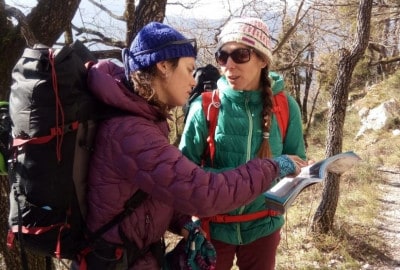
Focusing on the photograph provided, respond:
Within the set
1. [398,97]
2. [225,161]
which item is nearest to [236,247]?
[225,161]

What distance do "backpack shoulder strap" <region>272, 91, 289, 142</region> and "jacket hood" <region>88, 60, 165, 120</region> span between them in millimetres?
850

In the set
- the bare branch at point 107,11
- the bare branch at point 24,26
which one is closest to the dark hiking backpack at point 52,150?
the bare branch at point 24,26

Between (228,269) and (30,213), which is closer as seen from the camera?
(30,213)

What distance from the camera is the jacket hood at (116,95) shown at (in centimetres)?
150

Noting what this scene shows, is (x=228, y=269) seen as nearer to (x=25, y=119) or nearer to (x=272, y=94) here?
(x=272, y=94)

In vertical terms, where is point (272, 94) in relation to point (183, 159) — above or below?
above

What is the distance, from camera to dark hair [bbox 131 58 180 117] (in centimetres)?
157

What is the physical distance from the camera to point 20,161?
1.48m

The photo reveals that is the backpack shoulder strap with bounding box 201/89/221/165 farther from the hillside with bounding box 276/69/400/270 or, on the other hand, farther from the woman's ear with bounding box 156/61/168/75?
the hillside with bounding box 276/69/400/270

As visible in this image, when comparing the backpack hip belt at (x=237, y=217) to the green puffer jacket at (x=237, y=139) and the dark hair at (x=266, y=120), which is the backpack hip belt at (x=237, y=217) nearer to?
the green puffer jacket at (x=237, y=139)

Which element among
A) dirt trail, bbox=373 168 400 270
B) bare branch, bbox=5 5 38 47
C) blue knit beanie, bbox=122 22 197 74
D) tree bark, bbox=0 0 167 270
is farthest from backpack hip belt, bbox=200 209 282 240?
dirt trail, bbox=373 168 400 270

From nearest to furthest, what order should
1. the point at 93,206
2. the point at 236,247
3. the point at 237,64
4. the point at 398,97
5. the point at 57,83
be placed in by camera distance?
1. the point at 57,83
2. the point at 93,206
3. the point at 237,64
4. the point at 236,247
5. the point at 398,97

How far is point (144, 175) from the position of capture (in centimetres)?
144

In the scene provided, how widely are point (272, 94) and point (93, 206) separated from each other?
44.8 inches
